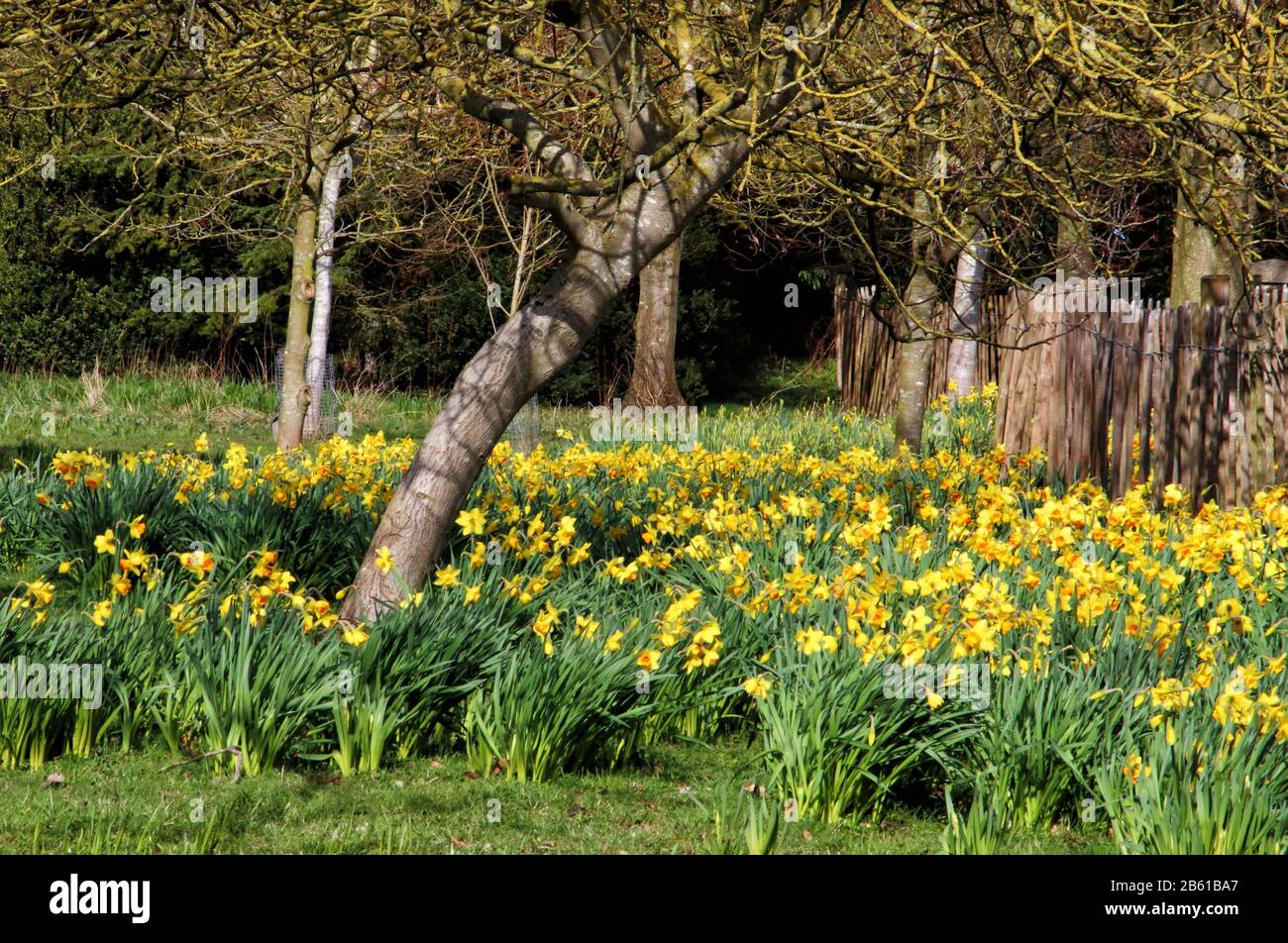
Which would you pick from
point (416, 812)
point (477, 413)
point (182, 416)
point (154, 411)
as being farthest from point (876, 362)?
point (416, 812)

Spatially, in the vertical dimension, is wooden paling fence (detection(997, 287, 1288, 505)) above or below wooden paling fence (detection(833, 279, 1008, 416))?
below

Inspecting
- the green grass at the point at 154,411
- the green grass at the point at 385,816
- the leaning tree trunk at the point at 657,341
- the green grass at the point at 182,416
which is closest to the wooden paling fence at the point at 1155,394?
the green grass at the point at 385,816

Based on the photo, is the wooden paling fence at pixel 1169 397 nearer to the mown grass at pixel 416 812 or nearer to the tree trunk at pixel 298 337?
the mown grass at pixel 416 812

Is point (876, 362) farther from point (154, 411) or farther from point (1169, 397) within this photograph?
point (1169, 397)

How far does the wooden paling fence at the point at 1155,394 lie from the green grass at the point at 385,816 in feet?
7.01

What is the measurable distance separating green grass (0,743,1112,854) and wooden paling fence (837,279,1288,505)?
2137 millimetres

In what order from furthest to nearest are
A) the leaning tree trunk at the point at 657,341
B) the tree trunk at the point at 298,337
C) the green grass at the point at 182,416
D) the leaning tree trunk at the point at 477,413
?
the leaning tree trunk at the point at 657,341, the green grass at the point at 182,416, the tree trunk at the point at 298,337, the leaning tree trunk at the point at 477,413

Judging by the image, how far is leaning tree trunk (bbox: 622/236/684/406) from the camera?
1411cm

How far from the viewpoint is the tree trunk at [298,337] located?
1034cm

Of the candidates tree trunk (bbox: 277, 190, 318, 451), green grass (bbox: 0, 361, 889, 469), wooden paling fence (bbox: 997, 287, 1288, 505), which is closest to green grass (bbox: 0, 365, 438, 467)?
green grass (bbox: 0, 361, 889, 469)

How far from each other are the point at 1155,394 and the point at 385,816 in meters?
5.11

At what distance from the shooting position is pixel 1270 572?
5113 millimetres

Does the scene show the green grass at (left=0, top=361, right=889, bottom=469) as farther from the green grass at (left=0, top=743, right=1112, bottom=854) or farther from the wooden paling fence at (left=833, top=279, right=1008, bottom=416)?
the green grass at (left=0, top=743, right=1112, bottom=854)
